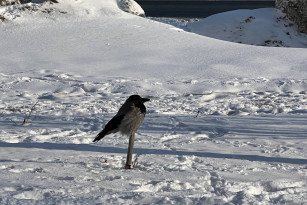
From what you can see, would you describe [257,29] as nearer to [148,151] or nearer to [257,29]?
[257,29]

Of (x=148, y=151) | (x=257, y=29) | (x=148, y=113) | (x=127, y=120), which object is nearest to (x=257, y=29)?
(x=257, y=29)

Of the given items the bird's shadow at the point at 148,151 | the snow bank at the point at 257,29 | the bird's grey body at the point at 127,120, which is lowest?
the snow bank at the point at 257,29

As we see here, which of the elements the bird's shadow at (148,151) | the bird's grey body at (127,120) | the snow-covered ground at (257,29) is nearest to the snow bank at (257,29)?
the snow-covered ground at (257,29)

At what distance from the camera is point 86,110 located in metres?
8.88

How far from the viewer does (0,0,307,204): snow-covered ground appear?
523cm

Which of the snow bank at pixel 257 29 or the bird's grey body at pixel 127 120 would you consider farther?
the snow bank at pixel 257 29

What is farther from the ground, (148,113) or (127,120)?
(127,120)

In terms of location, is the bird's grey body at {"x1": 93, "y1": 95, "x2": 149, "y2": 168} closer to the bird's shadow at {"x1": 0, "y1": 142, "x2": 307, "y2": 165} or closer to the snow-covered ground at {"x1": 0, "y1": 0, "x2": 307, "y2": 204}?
the snow-covered ground at {"x1": 0, "y1": 0, "x2": 307, "y2": 204}

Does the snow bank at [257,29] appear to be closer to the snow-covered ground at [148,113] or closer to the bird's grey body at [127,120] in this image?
the snow-covered ground at [148,113]

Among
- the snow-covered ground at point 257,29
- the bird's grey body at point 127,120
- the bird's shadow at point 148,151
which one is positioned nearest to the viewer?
the bird's grey body at point 127,120

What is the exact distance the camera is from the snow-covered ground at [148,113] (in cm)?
523

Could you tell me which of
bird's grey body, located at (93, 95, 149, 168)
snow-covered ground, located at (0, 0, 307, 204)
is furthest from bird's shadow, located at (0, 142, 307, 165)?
bird's grey body, located at (93, 95, 149, 168)

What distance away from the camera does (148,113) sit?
8719 mm

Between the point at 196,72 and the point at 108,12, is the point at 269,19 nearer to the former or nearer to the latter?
the point at 108,12
